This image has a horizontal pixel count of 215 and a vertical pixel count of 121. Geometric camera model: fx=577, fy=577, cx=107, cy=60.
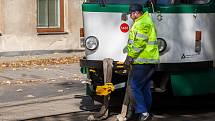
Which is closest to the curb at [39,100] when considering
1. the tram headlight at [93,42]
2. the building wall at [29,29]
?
the tram headlight at [93,42]

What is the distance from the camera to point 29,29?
63.5 ft

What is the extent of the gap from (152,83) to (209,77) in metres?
0.98

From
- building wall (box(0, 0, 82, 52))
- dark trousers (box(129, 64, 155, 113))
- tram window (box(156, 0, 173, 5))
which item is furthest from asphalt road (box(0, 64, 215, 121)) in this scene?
building wall (box(0, 0, 82, 52))

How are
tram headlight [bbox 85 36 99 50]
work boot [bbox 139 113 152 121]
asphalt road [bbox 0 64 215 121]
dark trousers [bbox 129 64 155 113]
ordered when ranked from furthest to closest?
asphalt road [bbox 0 64 215 121]
tram headlight [bbox 85 36 99 50]
work boot [bbox 139 113 152 121]
dark trousers [bbox 129 64 155 113]

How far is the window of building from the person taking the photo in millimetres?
19875

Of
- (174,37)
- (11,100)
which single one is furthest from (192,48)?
(11,100)

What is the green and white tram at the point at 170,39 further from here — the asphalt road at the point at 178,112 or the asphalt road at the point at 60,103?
the asphalt road at the point at 60,103

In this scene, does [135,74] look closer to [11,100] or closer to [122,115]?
[122,115]

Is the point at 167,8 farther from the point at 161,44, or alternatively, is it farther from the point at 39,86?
the point at 39,86

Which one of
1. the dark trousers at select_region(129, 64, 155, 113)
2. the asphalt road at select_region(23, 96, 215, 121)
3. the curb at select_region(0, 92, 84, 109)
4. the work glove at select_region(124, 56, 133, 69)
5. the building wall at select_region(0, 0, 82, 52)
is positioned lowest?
the asphalt road at select_region(23, 96, 215, 121)

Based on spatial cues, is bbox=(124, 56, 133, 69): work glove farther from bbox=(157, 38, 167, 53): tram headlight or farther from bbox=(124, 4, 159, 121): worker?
bbox=(157, 38, 167, 53): tram headlight

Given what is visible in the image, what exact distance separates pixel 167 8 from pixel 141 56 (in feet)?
2.98

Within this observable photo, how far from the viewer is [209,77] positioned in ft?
30.7

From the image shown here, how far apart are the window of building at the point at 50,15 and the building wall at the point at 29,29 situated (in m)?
0.21
